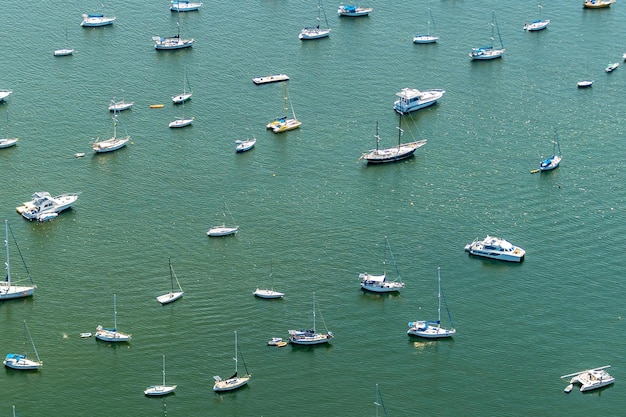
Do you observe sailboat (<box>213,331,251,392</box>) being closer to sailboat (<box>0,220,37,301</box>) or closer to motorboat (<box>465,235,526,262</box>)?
sailboat (<box>0,220,37,301</box>)

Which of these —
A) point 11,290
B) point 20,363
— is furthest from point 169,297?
point 20,363

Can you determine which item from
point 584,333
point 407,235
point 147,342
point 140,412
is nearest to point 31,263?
point 147,342

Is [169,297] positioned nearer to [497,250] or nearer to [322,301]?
[322,301]

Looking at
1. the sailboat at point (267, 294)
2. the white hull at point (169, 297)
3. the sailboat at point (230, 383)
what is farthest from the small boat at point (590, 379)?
the white hull at point (169, 297)

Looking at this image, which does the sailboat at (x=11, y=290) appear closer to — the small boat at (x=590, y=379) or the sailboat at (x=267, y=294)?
the sailboat at (x=267, y=294)

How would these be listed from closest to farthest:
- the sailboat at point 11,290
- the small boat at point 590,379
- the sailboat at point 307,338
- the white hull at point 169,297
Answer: the small boat at point 590,379, the sailboat at point 307,338, the white hull at point 169,297, the sailboat at point 11,290

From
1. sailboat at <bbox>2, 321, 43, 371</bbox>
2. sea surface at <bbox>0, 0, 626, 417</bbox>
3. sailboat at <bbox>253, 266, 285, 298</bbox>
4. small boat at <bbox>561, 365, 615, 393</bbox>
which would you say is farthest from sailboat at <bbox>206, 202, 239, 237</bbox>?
small boat at <bbox>561, 365, 615, 393</bbox>
